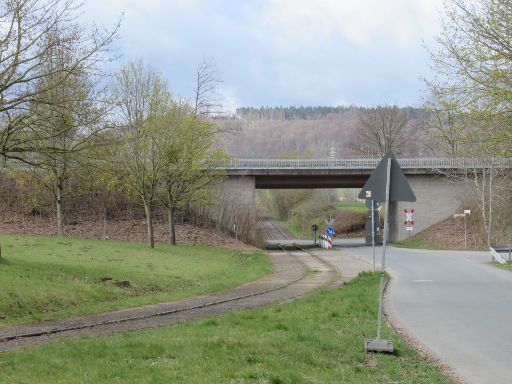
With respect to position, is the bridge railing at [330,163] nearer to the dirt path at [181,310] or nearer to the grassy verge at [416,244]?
the grassy verge at [416,244]

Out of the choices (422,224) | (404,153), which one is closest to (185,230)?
(422,224)

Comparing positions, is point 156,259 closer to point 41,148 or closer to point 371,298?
A: point 41,148

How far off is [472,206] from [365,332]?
47.8 metres

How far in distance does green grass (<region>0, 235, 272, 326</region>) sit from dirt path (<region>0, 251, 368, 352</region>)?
0.87 metres

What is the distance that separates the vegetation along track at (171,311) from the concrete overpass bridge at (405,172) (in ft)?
95.3

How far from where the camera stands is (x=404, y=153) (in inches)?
3268

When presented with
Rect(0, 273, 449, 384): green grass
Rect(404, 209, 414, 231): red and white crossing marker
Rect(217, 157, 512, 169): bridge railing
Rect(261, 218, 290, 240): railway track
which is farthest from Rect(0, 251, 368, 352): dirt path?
Rect(261, 218, 290, 240): railway track

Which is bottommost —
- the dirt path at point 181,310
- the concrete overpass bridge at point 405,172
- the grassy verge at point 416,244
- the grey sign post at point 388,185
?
the grassy verge at point 416,244

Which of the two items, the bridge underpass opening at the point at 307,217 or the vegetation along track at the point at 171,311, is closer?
the vegetation along track at the point at 171,311

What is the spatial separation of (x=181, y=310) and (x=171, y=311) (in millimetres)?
353

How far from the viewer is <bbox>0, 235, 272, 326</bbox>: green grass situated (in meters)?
15.2

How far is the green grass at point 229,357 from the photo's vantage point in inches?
279

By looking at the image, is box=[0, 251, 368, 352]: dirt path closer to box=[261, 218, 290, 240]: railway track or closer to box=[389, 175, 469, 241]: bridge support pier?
box=[389, 175, 469, 241]: bridge support pier

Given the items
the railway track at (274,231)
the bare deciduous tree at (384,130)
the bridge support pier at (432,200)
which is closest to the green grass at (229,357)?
the bridge support pier at (432,200)
